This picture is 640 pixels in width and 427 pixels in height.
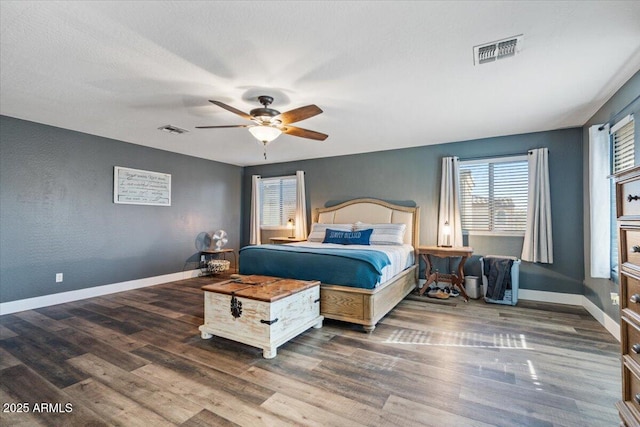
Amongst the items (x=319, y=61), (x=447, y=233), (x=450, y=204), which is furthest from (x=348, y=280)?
(x=450, y=204)

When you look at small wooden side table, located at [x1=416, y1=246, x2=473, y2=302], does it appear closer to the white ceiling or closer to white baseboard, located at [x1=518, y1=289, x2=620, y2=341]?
white baseboard, located at [x1=518, y1=289, x2=620, y2=341]

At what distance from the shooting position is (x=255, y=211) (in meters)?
6.98

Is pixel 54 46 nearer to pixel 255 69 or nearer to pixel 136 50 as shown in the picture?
pixel 136 50

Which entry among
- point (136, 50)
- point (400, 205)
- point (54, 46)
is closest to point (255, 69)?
point (136, 50)

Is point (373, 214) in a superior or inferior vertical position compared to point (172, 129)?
inferior

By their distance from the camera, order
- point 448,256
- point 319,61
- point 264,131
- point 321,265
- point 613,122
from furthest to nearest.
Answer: point 448,256, point 321,265, point 264,131, point 613,122, point 319,61

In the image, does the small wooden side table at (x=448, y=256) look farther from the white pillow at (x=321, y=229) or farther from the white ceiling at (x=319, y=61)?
the white ceiling at (x=319, y=61)

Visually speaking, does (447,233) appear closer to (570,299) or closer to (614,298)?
(570,299)

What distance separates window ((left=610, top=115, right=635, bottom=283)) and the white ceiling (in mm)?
377

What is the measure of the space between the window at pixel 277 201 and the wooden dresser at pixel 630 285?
562cm

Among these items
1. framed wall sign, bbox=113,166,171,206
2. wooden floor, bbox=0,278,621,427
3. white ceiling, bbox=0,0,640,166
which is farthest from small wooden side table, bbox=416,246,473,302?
framed wall sign, bbox=113,166,171,206

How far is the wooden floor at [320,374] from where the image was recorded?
185 cm

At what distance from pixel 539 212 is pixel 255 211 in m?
5.34

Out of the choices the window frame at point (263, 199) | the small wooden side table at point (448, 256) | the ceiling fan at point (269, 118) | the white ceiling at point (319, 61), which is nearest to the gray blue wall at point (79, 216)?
the white ceiling at point (319, 61)
